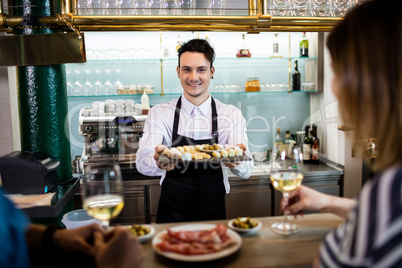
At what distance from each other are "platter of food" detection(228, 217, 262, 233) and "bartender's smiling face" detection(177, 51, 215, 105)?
132cm

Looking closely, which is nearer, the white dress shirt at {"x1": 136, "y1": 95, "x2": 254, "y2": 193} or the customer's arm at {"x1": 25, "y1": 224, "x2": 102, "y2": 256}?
the customer's arm at {"x1": 25, "y1": 224, "x2": 102, "y2": 256}

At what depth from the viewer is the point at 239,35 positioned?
4.09m

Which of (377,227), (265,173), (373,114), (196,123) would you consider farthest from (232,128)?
(377,227)

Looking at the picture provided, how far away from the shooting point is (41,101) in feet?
7.02

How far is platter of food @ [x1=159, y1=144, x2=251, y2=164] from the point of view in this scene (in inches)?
75.5

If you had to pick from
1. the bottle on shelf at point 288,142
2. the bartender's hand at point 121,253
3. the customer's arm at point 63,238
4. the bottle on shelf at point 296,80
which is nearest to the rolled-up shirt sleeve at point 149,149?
the customer's arm at point 63,238

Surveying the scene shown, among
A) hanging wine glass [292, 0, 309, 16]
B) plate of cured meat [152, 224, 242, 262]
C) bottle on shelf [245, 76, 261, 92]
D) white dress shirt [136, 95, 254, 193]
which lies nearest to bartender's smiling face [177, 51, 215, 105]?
white dress shirt [136, 95, 254, 193]

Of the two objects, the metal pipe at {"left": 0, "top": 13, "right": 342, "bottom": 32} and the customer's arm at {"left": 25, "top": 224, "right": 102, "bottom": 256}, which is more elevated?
the metal pipe at {"left": 0, "top": 13, "right": 342, "bottom": 32}

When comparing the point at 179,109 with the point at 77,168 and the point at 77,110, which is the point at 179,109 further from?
the point at 77,110

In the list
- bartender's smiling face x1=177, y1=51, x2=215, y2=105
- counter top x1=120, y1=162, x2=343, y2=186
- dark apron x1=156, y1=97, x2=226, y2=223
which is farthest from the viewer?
counter top x1=120, y1=162, x2=343, y2=186

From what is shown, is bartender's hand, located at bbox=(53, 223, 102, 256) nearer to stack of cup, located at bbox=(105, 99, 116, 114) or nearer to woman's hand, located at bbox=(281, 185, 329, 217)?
woman's hand, located at bbox=(281, 185, 329, 217)

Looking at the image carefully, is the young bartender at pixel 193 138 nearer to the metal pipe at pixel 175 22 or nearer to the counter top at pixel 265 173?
the metal pipe at pixel 175 22

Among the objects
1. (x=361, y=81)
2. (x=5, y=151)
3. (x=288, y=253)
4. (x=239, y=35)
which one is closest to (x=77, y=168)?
(x=5, y=151)

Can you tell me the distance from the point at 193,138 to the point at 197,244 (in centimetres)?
153
